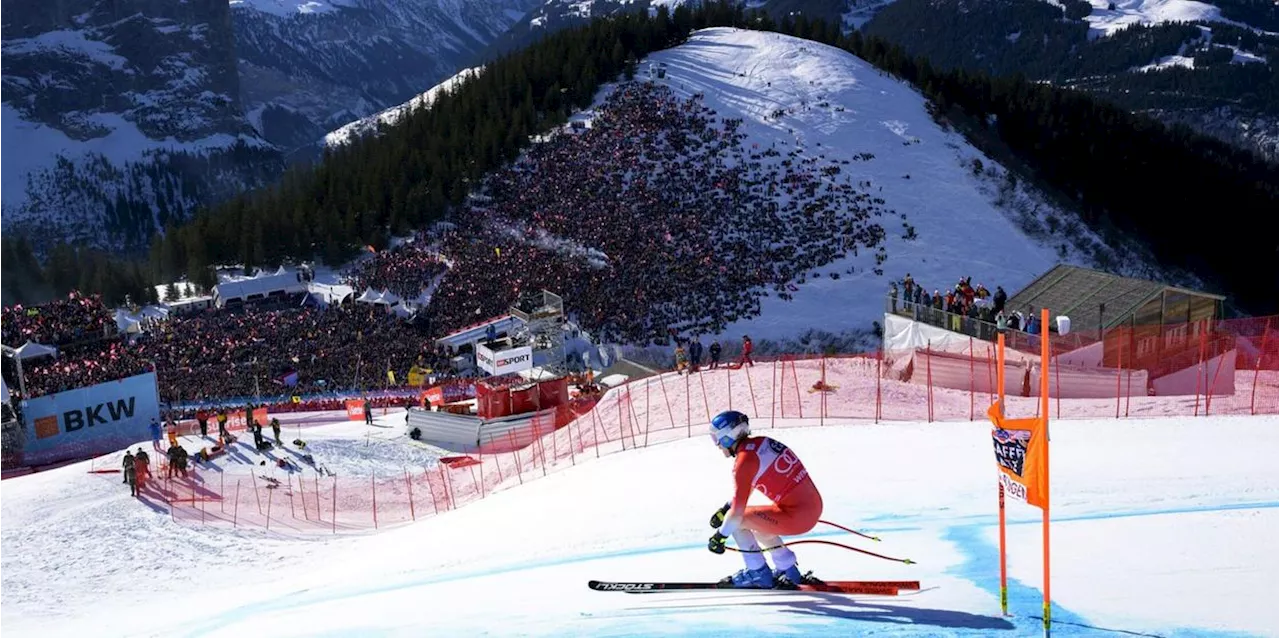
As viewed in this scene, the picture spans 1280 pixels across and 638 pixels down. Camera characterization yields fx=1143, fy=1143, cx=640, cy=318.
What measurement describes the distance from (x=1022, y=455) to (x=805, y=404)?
14.6m

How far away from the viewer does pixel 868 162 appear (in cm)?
6125

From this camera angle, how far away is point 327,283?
58312 millimetres

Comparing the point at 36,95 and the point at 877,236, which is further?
the point at 36,95

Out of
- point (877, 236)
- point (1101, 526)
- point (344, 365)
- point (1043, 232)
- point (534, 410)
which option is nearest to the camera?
point (1101, 526)

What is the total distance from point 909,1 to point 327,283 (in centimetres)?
16153

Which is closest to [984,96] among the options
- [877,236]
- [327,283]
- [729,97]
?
[729,97]

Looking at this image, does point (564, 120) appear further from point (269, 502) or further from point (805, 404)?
point (805, 404)

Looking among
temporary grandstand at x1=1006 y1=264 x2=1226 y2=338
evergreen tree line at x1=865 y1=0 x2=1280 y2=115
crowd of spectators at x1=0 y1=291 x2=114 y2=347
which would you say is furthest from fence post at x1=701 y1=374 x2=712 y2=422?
evergreen tree line at x1=865 y1=0 x2=1280 y2=115

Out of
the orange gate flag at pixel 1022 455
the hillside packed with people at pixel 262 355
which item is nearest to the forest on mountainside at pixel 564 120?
the hillside packed with people at pixel 262 355

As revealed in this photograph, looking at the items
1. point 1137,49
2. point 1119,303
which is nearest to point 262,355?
point 1119,303

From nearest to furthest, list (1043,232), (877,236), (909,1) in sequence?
1. (877,236)
2. (1043,232)
3. (909,1)

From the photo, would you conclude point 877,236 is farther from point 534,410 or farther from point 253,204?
point 253,204

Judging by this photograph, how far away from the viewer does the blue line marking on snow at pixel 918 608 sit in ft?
29.3

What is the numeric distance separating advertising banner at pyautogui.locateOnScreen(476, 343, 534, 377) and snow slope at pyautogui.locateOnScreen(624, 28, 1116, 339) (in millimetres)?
11220
